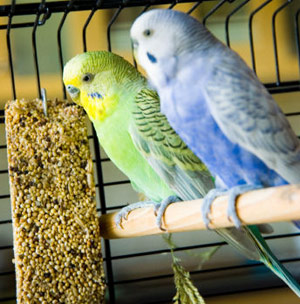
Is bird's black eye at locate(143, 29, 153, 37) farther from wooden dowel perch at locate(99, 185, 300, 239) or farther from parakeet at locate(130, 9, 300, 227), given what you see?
wooden dowel perch at locate(99, 185, 300, 239)

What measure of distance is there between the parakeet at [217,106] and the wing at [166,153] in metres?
0.15

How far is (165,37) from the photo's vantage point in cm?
84

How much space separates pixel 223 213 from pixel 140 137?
30 cm

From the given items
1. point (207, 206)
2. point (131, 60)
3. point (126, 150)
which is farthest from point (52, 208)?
point (131, 60)

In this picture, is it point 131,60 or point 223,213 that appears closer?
point 223,213

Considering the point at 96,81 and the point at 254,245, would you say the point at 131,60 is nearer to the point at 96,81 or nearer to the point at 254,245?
the point at 96,81

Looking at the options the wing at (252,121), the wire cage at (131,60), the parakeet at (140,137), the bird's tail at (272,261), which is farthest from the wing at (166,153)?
the wire cage at (131,60)

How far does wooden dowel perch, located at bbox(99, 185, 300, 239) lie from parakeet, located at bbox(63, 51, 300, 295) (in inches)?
2.8

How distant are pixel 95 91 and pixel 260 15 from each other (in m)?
1.65

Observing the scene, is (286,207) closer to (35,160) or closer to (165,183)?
(165,183)

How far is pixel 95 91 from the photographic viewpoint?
1.10 metres

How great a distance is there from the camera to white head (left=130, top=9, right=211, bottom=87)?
2.76ft

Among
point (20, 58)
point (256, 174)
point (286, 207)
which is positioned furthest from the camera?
point (20, 58)

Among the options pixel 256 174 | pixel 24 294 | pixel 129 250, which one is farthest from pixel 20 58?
pixel 256 174
